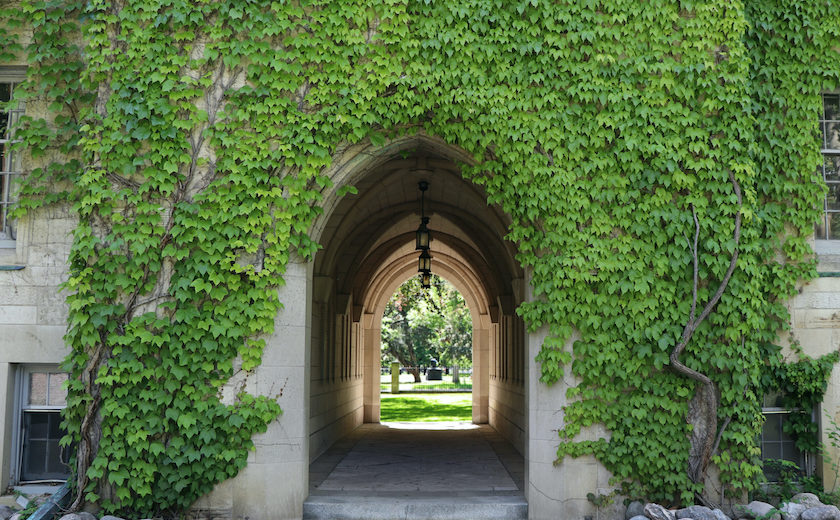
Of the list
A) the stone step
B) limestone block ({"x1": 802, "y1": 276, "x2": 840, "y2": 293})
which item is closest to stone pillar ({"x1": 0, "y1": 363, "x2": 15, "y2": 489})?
the stone step

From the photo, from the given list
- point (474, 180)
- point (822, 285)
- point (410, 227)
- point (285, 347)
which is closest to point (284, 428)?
point (285, 347)

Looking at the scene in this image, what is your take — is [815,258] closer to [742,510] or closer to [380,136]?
[742,510]

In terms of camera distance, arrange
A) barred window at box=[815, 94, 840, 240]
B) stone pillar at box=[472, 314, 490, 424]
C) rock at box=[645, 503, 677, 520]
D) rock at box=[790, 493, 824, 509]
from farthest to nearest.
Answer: stone pillar at box=[472, 314, 490, 424] < barred window at box=[815, 94, 840, 240] < rock at box=[790, 493, 824, 509] < rock at box=[645, 503, 677, 520]

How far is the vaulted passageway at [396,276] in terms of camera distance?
36.6 ft

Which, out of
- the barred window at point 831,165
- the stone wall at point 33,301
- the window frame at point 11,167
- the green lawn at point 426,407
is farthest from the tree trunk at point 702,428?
the green lawn at point 426,407

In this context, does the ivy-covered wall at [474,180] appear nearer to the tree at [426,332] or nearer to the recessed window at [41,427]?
the recessed window at [41,427]

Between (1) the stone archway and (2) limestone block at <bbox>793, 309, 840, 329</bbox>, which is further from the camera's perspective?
(1) the stone archway

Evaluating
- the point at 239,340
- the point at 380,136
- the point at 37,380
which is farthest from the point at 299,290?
the point at 37,380

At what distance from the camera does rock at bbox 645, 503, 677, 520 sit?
22.4ft

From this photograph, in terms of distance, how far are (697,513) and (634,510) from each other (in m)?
0.59

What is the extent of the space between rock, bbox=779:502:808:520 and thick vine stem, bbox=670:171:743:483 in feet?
2.72

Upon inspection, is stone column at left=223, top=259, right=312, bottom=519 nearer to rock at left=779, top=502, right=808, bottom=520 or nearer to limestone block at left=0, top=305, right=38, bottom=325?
limestone block at left=0, top=305, right=38, bottom=325

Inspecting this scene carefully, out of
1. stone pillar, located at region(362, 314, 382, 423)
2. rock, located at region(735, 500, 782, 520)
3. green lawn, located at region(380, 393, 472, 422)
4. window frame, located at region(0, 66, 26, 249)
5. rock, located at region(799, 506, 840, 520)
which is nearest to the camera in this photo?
rock, located at region(799, 506, 840, 520)

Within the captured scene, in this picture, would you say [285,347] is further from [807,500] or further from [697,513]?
[807,500]
